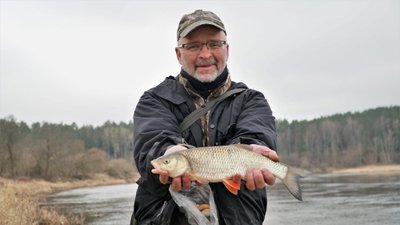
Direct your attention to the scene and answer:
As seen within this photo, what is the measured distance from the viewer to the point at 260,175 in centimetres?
333

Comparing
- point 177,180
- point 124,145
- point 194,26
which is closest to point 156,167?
point 177,180

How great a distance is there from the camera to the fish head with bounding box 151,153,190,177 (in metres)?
3.16

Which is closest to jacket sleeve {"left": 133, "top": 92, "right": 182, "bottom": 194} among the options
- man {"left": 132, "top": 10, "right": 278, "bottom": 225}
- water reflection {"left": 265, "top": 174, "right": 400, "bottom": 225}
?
man {"left": 132, "top": 10, "right": 278, "bottom": 225}

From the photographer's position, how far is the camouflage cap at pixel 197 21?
3727 mm

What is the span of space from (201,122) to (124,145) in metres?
→ 132

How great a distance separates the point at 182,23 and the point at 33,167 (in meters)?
66.0

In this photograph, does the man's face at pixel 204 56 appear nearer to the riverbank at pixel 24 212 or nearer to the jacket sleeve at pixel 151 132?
the jacket sleeve at pixel 151 132

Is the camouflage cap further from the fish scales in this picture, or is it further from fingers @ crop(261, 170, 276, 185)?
fingers @ crop(261, 170, 276, 185)

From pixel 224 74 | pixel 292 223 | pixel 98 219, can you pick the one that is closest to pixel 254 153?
pixel 224 74

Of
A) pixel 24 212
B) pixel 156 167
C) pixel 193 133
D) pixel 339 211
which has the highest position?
pixel 193 133

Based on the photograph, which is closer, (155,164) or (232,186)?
(155,164)

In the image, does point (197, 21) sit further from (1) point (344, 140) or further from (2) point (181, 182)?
(1) point (344, 140)

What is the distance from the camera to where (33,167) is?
65.4 meters

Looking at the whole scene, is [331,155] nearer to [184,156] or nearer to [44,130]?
[44,130]
